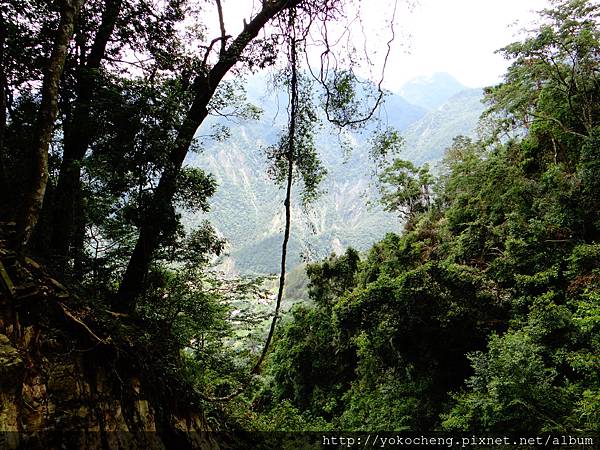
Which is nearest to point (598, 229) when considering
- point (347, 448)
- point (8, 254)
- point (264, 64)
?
point (347, 448)

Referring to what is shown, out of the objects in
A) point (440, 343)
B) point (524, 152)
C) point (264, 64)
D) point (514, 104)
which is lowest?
point (440, 343)

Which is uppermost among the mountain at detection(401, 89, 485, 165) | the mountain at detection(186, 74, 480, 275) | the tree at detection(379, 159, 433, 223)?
the mountain at detection(401, 89, 485, 165)

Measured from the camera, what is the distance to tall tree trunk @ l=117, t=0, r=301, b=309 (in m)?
4.40

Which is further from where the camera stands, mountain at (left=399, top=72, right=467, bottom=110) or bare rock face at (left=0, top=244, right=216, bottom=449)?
mountain at (left=399, top=72, right=467, bottom=110)

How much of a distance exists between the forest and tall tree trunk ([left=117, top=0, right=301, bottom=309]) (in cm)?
3

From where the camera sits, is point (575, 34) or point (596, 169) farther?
point (575, 34)

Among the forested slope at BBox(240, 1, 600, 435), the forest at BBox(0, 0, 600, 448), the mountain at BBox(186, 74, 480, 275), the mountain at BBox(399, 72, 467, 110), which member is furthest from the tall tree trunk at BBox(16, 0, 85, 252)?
the mountain at BBox(399, 72, 467, 110)

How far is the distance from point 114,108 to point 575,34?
15.3 metres

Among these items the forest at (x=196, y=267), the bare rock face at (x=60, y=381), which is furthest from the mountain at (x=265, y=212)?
the bare rock face at (x=60, y=381)

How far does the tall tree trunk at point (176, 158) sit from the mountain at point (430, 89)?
16734 centimetres

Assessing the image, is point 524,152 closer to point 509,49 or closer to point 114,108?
point 509,49

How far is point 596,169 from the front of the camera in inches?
424

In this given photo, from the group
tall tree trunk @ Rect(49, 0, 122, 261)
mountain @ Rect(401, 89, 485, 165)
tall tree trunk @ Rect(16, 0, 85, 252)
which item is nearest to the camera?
tall tree trunk @ Rect(16, 0, 85, 252)

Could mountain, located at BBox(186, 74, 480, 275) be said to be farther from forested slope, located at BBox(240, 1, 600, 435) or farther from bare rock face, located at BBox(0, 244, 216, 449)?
bare rock face, located at BBox(0, 244, 216, 449)
